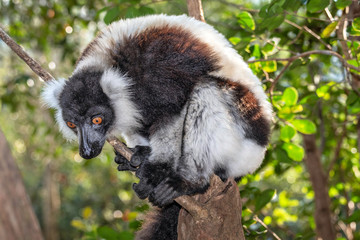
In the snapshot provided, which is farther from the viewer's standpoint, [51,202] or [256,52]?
[51,202]

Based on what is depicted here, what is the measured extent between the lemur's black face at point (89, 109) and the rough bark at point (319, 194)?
2.68m

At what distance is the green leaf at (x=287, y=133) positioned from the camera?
3463 millimetres

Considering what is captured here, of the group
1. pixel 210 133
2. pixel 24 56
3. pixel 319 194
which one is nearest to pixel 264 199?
pixel 210 133

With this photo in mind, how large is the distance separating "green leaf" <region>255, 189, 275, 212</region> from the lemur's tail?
33.4 inches

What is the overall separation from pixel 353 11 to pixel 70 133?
112 inches

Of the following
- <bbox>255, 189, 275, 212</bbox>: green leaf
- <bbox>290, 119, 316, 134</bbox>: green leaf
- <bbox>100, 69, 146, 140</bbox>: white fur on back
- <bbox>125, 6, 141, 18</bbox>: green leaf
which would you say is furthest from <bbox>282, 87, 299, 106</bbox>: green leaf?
<bbox>125, 6, 141, 18</bbox>: green leaf

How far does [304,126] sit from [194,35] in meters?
1.27

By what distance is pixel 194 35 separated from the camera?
9.90 ft

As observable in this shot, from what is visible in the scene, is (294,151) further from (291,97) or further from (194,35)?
(194,35)

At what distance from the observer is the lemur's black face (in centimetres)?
301

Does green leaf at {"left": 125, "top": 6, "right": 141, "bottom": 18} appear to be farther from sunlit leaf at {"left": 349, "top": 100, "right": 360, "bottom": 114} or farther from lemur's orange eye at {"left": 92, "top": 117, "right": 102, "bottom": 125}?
sunlit leaf at {"left": 349, "top": 100, "right": 360, "bottom": 114}

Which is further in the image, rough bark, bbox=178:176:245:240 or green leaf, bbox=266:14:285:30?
green leaf, bbox=266:14:285:30

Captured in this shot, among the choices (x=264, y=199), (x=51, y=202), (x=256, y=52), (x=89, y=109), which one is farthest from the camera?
(x=51, y=202)

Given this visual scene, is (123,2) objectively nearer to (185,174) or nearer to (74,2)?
(185,174)
